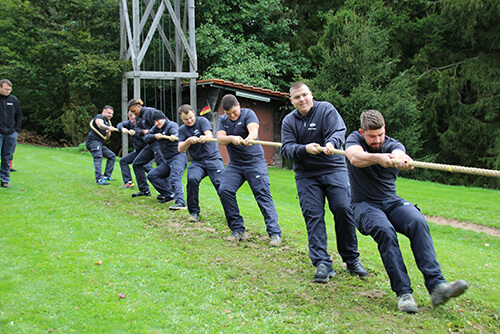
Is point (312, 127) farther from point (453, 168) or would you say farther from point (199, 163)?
point (199, 163)

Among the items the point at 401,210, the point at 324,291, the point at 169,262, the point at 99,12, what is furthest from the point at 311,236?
the point at 99,12

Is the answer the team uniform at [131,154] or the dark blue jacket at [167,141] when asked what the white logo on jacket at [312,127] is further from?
the team uniform at [131,154]

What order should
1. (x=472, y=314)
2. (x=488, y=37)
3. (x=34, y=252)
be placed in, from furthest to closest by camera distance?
(x=488, y=37), (x=34, y=252), (x=472, y=314)

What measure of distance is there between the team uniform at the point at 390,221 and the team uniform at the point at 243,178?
203cm

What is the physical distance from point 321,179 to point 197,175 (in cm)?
311

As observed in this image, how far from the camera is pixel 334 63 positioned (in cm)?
2022

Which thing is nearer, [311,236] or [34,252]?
[311,236]

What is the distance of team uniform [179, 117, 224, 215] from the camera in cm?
790

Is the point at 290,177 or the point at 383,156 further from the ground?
the point at 383,156

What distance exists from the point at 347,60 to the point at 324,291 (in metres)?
16.8

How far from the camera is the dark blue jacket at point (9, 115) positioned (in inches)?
368

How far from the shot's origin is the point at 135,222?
7.57 metres

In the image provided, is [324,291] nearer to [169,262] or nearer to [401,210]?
[401,210]

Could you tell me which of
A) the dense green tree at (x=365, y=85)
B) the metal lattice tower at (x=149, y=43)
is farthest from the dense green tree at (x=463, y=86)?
the metal lattice tower at (x=149, y=43)
